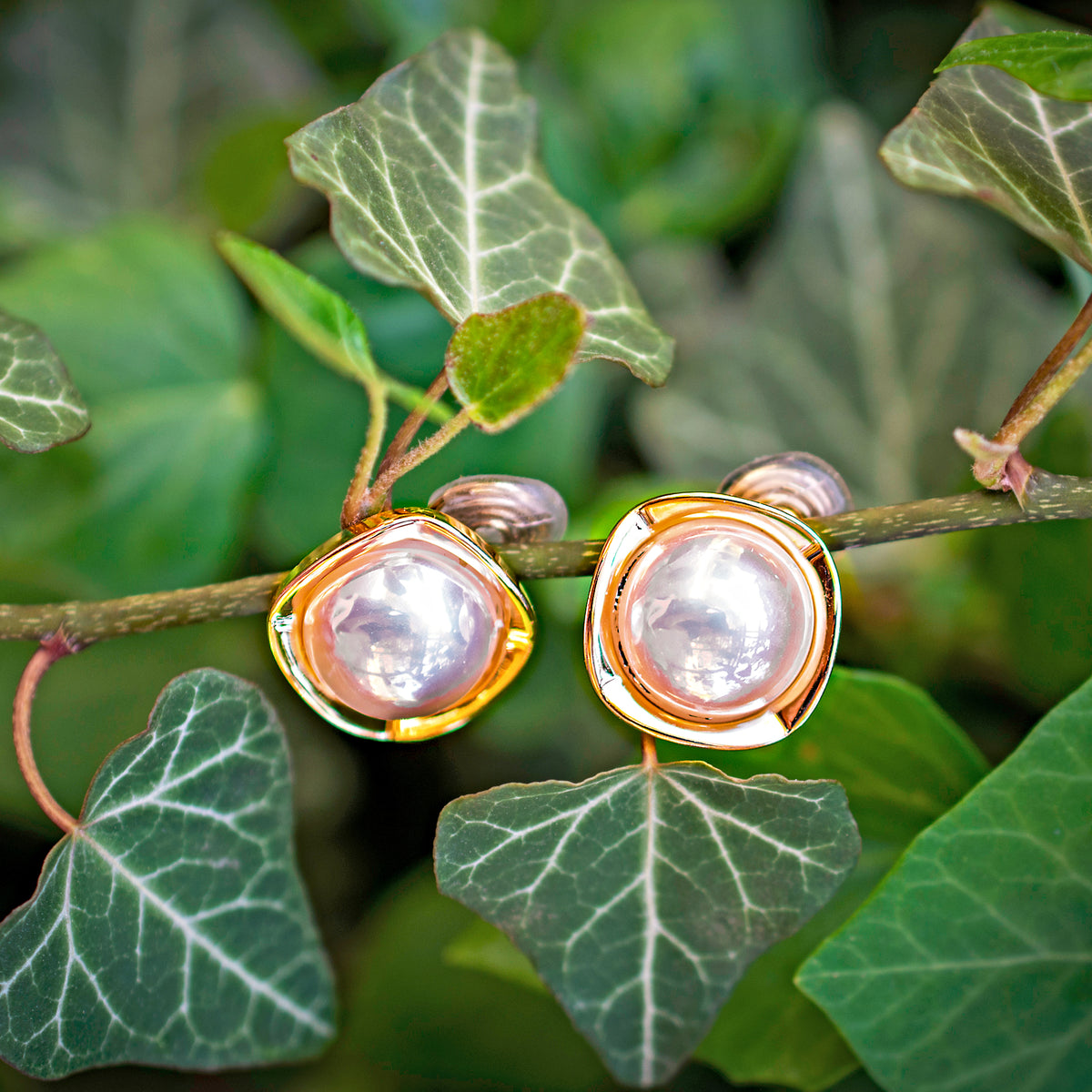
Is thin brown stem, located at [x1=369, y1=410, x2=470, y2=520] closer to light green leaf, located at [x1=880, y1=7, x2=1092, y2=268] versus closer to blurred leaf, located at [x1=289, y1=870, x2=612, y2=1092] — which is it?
light green leaf, located at [x1=880, y1=7, x2=1092, y2=268]

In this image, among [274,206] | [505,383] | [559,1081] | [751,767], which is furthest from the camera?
[274,206]

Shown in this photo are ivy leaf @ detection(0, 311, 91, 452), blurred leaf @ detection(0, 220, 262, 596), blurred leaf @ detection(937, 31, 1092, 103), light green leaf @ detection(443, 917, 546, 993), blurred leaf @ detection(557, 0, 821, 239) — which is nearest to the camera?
blurred leaf @ detection(937, 31, 1092, 103)

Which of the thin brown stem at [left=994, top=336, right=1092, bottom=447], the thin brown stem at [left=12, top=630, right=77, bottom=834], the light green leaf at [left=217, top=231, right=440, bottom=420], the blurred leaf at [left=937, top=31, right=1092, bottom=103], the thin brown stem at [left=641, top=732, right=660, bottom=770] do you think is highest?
the blurred leaf at [left=937, top=31, right=1092, bottom=103]

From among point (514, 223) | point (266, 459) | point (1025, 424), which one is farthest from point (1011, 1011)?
point (266, 459)

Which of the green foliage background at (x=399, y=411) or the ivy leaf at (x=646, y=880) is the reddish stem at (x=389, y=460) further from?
the green foliage background at (x=399, y=411)

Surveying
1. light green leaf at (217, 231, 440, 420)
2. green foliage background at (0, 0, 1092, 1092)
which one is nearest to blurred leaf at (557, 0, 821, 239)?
green foliage background at (0, 0, 1092, 1092)

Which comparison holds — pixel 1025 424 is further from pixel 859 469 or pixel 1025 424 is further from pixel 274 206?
pixel 274 206
